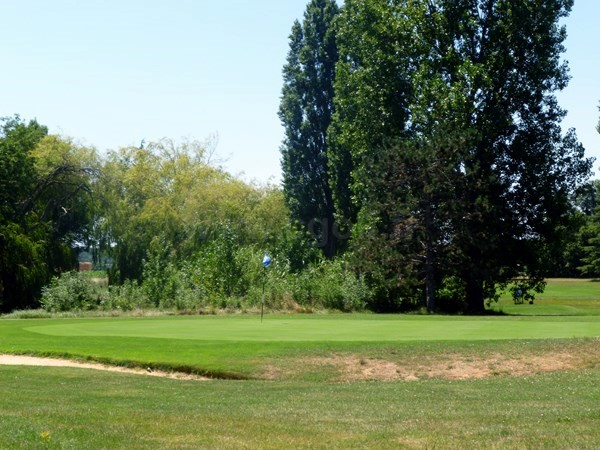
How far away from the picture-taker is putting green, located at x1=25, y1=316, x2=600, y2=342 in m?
26.0

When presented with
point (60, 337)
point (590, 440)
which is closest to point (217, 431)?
point (590, 440)

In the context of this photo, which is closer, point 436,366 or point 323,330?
point 436,366

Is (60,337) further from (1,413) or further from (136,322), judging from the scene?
(1,413)

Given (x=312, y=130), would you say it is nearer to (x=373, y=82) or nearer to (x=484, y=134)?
(x=373, y=82)

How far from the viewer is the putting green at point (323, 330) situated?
2601 centimetres

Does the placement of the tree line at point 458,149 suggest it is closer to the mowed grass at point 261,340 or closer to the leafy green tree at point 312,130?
Result: the mowed grass at point 261,340

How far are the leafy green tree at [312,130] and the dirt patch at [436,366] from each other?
48.9m

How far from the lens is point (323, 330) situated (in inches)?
1146

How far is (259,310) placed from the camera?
43.7 meters

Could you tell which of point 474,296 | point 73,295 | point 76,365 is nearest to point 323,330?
point 76,365

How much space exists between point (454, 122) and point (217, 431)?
Result: 1451 inches

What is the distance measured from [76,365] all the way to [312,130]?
49836mm

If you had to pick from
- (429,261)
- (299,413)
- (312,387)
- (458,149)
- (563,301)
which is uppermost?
(458,149)

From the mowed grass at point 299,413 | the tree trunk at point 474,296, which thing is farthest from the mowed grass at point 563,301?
the mowed grass at point 299,413
